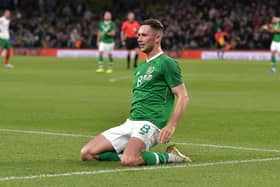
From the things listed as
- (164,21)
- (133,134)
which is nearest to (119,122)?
(133,134)

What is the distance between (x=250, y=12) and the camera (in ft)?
194

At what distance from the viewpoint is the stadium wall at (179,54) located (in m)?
53.4

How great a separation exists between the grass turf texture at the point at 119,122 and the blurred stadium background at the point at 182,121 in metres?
0.01

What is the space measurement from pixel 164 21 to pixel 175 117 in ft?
168

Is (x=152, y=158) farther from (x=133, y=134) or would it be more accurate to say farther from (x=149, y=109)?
(x=149, y=109)

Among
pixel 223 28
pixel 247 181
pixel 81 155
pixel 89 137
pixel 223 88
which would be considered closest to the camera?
pixel 247 181

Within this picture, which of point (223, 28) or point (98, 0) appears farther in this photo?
point (98, 0)

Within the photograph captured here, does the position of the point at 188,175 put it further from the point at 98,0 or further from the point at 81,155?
the point at 98,0

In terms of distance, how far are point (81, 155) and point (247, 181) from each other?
2.60m

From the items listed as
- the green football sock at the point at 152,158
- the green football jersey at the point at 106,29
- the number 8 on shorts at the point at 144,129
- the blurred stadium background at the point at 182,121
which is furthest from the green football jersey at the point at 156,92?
the green football jersey at the point at 106,29

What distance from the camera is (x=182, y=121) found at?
1767 centimetres

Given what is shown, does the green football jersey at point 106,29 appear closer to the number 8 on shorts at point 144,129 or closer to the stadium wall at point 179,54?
the stadium wall at point 179,54

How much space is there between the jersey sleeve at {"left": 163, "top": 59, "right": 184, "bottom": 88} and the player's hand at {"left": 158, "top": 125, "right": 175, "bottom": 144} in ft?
2.19

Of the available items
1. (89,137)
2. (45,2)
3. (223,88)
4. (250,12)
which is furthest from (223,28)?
(89,137)
